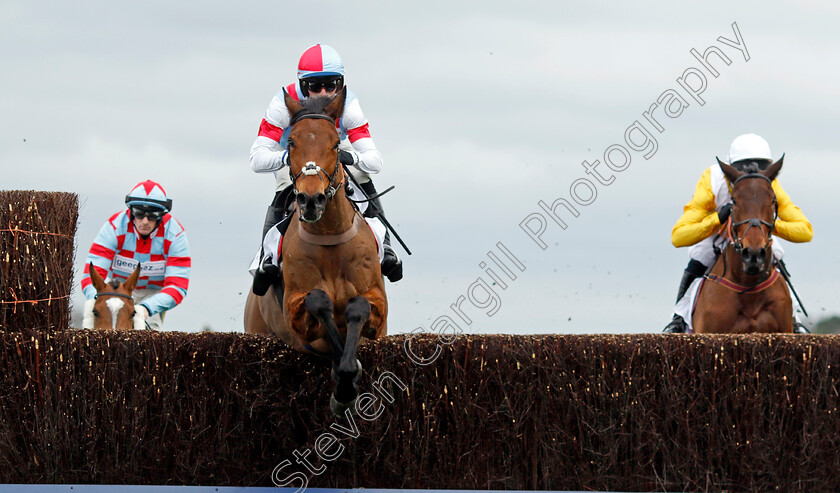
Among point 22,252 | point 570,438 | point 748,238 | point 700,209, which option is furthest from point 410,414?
point 700,209

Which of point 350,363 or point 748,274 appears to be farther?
point 748,274

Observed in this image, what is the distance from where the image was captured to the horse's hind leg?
5.74 m

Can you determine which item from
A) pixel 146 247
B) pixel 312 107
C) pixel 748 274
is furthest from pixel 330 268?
pixel 146 247

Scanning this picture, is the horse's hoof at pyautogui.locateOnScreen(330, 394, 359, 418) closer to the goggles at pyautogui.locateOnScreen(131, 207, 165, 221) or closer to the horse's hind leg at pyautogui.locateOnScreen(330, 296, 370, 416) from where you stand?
the horse's hind leg at pyautogui.locateOnScreen(330, 296, 370, 416)

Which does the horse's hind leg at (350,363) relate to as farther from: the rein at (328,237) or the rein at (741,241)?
the rein at (741,241)

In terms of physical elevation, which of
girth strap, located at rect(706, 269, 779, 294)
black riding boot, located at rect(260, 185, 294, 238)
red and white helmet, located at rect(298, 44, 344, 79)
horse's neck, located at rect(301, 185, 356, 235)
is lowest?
horse's neck, located at rect(301, 185, 356, 235)

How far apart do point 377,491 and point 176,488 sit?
108 centimetres

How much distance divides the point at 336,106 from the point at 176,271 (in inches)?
159

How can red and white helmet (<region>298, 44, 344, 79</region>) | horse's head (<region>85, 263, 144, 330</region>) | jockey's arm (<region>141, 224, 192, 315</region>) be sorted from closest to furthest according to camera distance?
red and white helmet (<region>298, 44, 344, 79</region>) → horse's head (<region>85, 263, 144, 330</region>) → jockey's arm (<region>141, 224, 192, 315</region>)

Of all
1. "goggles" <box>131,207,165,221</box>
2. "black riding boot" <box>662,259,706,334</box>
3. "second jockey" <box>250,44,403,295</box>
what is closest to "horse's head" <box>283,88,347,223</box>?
"second jockey" <box>250,44,403,295</box>

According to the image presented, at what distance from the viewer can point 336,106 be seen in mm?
6160

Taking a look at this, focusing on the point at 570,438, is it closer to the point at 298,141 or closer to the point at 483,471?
the point at 483,471

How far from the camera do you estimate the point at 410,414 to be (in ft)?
20.9

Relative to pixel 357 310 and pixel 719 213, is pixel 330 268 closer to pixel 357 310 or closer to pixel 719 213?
pixel 357 310
